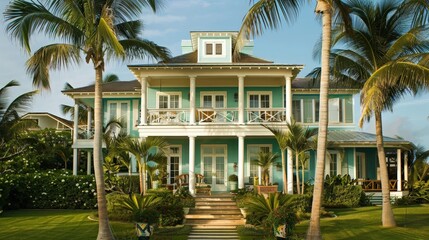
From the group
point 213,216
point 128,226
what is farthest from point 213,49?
point 128,226

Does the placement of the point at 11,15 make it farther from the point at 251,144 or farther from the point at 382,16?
the point at 251,144

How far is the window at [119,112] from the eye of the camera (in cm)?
2752

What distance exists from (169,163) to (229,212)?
20.6 feet

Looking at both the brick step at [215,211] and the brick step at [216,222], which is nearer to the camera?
the brick step at [216,222]

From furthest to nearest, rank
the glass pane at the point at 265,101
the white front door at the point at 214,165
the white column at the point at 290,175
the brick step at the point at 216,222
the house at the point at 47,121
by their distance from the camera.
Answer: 1. the house at the point at 47,121
2. the glass pane at the point at 265,101
3. the white front door at the point at 214,165
4. the white column at the point at 290,175
5. the brick step at the point at 216,222

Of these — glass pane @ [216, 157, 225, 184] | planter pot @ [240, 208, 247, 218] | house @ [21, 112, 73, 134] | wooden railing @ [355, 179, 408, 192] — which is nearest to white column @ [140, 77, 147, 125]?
glass pane @ [216, 157, 225, 184]

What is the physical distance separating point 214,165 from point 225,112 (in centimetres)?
283

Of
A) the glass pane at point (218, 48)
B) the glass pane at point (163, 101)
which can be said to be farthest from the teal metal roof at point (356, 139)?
the glass pane at point (163, 101)

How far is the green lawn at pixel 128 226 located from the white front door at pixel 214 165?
21.6 ft

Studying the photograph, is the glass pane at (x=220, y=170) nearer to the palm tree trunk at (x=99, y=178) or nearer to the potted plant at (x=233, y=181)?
the potted plant at (x=233, y=181)

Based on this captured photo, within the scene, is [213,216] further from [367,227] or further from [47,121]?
[47,121]

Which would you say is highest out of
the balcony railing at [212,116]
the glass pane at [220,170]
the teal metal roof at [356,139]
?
the balcony railing at [212,116]

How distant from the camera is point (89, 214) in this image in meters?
20.7

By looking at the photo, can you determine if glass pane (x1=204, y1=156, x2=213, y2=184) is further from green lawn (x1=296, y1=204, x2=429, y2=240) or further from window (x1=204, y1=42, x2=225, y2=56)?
green lawn (x1=296, y1=204, x2=429, y2=240)
